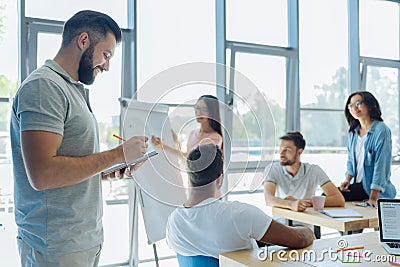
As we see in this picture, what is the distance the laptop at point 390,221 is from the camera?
5.03 feet

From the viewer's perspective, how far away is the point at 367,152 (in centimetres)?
304

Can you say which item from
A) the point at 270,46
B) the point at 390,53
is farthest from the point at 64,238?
the point at 390,53

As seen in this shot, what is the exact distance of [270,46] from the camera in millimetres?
4191

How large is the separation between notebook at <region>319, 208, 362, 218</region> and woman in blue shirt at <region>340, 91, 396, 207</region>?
44 centimetres

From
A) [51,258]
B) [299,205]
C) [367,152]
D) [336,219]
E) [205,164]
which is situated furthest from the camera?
[367,152]

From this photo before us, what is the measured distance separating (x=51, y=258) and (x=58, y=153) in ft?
1.01

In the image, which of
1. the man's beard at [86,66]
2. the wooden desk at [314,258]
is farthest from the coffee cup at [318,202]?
the man's beard at [86,66]

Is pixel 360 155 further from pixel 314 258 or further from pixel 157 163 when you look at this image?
pixel 157 163

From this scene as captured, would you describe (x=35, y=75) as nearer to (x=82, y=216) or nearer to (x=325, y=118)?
(x=82, y=216)

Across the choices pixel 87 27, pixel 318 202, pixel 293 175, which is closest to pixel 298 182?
pixel 293 175

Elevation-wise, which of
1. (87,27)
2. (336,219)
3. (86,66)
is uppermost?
(87,27)

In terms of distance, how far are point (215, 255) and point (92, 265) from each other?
0.43 m

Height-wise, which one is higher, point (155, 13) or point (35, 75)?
point (155, 13)

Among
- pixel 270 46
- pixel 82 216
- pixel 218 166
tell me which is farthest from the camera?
pixel 270 46
